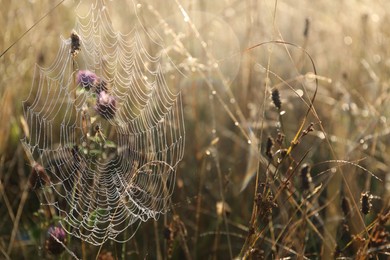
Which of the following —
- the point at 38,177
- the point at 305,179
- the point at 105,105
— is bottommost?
the point at 305,179

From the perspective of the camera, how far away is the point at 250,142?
2.14m

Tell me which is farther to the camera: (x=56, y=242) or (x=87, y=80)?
(x=87, y=80)

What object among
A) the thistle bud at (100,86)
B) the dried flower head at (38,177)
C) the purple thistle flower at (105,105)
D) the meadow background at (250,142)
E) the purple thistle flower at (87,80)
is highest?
the purple thistle flower at (87,80)

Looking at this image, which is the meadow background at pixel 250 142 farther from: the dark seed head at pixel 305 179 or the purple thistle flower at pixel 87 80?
the purple thistle flower at pixel 87 80

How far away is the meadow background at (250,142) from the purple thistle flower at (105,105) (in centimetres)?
40

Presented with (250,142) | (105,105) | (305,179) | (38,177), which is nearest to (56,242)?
(38,177)

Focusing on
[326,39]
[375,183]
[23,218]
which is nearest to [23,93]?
[23,218]

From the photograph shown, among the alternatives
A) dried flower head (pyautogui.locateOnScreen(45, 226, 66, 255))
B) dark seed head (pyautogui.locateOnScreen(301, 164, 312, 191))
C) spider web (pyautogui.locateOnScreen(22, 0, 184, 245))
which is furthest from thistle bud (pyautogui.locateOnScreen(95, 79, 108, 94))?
dark seed head (pyautogui.locateOnScreen(301, 164, 312, 191))

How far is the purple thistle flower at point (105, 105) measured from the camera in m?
2.12

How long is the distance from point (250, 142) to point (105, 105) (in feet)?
1.68

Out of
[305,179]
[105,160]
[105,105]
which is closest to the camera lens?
[305,179]

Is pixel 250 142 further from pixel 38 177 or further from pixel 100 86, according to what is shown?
pixel 38 177

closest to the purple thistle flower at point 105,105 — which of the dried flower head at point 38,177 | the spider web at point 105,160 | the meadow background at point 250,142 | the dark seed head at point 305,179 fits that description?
the spider web at point 105,160

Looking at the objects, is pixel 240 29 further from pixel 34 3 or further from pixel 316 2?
pixel 34 3
